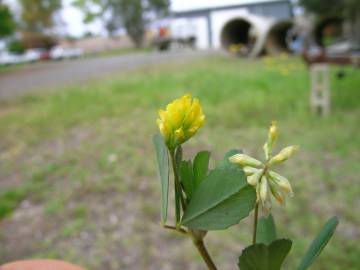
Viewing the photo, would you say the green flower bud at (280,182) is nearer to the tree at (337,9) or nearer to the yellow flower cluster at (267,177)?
the yellow flower cluster at (267,177)

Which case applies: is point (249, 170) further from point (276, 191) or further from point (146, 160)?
point (146, 160)

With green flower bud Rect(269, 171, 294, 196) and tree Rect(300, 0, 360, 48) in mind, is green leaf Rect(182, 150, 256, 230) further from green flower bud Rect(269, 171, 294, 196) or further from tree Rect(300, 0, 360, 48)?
tree Rect(300, 0, 360, 48)

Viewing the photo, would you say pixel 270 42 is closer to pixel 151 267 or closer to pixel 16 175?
pixel 16 175

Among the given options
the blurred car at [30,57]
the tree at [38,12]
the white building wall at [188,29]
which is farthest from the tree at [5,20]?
the tree at [38,12]

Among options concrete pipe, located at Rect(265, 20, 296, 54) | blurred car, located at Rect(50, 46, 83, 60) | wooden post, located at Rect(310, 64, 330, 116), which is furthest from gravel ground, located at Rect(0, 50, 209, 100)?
blurred car, located at Rect(50, 46, 83, 60)

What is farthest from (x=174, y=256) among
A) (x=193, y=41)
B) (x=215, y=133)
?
(x=193, y=41)
